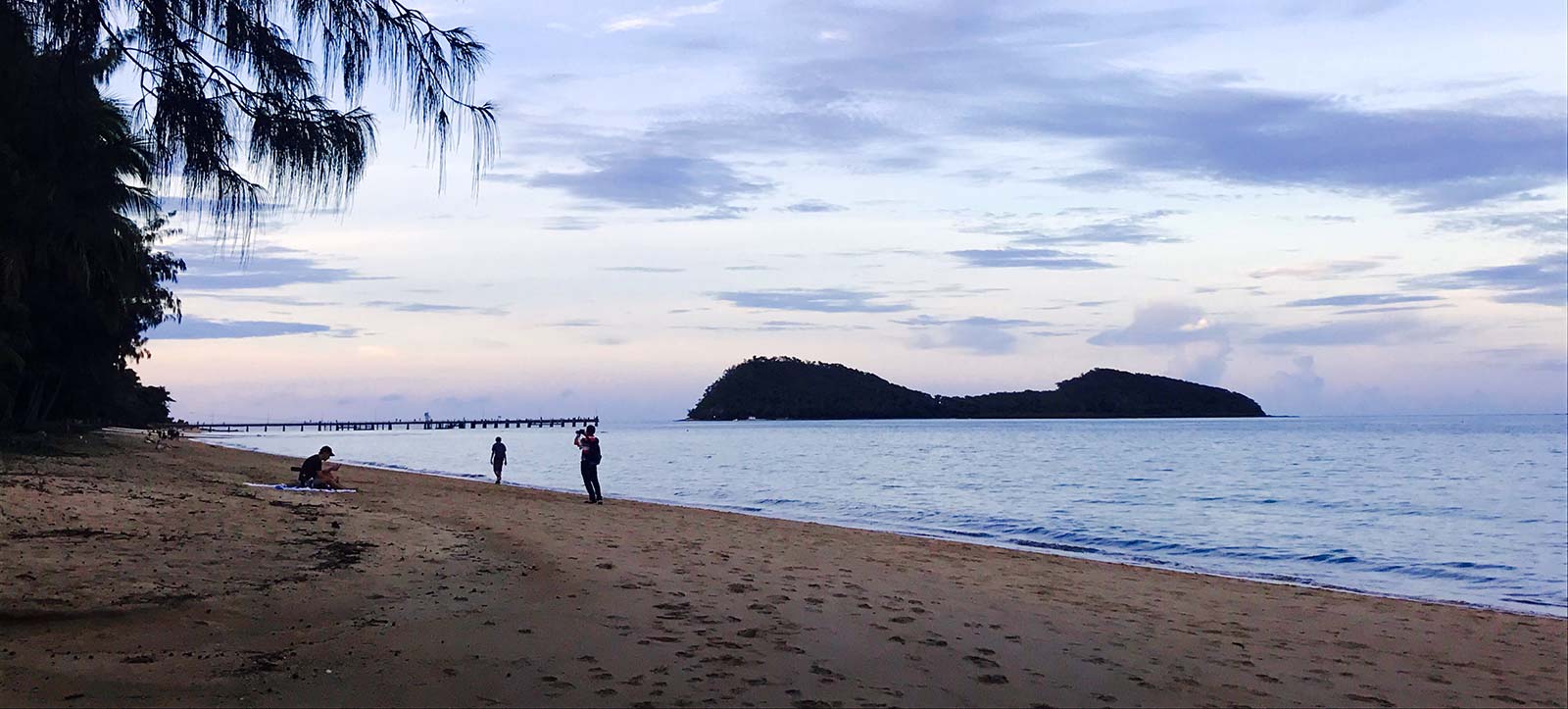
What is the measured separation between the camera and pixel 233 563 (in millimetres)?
9477

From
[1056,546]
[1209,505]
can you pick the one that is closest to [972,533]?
[1056,546]

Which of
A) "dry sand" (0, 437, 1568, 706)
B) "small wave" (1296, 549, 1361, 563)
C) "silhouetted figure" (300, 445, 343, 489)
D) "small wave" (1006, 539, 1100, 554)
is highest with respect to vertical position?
"silhouetted figure" (300, 445, 343, 489)

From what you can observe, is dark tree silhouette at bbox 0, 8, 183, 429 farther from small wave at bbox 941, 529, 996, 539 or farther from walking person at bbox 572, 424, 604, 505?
small wave at bbox 941, 529, 996, 539

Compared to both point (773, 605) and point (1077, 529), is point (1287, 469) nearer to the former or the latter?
point (1077, 529)

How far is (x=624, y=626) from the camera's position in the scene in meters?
8.11

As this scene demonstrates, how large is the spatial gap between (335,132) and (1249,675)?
7415 mm

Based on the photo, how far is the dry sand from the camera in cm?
633

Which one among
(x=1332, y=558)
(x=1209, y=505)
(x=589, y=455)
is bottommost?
(x=1332, y=558)

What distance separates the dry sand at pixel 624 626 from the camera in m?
6.33

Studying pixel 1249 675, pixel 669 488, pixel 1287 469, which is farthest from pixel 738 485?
pixel 1249 675

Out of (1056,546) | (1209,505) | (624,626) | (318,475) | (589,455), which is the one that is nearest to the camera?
(624,626)

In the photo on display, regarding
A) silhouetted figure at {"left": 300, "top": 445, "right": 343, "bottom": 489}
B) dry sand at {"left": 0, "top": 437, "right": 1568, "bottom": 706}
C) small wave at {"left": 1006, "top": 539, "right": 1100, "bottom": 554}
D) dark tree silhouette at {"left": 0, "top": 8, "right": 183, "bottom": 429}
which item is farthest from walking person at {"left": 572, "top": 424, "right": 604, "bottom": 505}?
dark tree silhouette at {"left": 0, "top": 8, "right": 183, "bottom": 429}

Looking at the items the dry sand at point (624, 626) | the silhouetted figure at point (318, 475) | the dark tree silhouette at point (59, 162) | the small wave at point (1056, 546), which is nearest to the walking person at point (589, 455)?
the silhouetted figure at point (318, 475)

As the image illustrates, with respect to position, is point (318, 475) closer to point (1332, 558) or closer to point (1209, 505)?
point (1332, 558)
